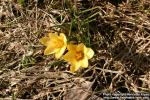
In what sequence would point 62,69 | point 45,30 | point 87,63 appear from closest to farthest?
point 87,63 → point 62,69 → point 45,30

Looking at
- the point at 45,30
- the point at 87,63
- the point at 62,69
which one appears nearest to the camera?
the point at 87,63

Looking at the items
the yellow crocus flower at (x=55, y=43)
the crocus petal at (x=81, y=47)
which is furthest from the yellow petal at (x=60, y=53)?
the crocus petal at (x=81, y=47)

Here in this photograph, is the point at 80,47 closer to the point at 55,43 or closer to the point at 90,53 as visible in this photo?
the point at 90,53

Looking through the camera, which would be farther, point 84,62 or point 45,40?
point 45,40

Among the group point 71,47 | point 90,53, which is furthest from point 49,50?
point 90,53

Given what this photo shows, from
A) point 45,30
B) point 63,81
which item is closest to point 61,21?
point 45,30

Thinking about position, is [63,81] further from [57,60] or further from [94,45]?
[94,45]
